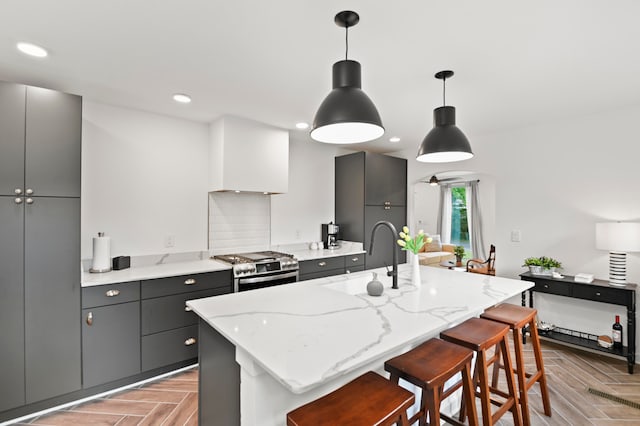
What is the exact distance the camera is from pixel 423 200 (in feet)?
28.1

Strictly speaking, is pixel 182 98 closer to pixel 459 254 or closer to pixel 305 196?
pixel 305 196

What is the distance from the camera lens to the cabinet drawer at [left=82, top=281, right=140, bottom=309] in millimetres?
2348

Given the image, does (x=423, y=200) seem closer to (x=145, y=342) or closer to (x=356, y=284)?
(x=356, y=284)

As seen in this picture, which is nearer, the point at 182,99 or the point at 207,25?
the point at 207,25

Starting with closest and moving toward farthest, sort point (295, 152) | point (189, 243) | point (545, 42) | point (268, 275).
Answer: point (545, 42), point (268, 275), point (189, 243), point (295, 152)

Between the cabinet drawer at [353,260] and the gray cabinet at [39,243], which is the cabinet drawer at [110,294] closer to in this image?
the gray cabinet at [39,243]

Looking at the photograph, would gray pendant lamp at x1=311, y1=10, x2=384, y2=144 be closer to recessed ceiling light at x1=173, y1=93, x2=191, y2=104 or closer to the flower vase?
the flower vase

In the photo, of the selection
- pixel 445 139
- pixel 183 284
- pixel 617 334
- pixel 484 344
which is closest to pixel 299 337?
pixel 484 344

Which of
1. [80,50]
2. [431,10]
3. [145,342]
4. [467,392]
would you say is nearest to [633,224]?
[467,392]

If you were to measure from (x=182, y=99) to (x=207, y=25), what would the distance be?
4.08 ft

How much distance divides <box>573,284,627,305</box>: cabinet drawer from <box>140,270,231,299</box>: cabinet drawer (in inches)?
135

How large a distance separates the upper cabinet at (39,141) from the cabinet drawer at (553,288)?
4.38 metres

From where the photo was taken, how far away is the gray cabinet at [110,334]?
234cm

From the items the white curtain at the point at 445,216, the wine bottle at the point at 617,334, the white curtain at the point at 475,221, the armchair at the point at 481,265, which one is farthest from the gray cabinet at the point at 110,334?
the white curtain at the point at 445,216
